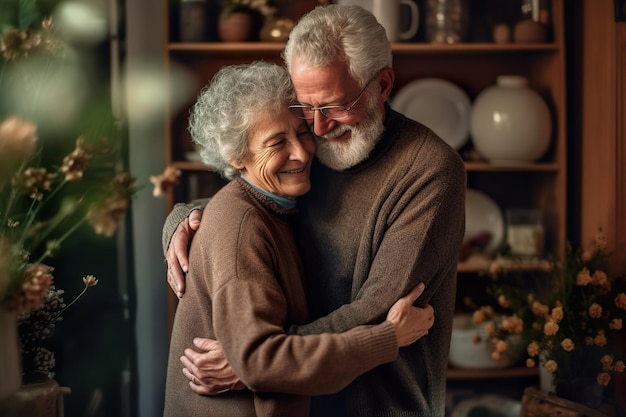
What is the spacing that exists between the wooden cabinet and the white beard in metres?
1.11

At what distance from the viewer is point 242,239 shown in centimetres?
139

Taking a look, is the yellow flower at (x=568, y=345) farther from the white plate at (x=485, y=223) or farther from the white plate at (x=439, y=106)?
the white plate at (x=439, y=106)

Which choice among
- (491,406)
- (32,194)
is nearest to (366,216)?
(32,194)

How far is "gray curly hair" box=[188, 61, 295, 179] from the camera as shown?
57.8 inches

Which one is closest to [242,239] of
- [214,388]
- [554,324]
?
[214,388]

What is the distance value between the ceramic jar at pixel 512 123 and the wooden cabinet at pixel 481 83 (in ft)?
0.15

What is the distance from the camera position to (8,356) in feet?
3.78

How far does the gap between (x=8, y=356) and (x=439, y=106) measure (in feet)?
6.63

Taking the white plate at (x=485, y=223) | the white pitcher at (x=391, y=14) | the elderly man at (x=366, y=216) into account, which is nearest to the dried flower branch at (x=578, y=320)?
the white plate at (x=485, y=223)

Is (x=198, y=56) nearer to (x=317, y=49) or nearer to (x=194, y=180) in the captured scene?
(x=194, y=180)

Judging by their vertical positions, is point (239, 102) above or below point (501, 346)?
above

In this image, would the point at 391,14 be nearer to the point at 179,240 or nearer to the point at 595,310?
the point at 595,310

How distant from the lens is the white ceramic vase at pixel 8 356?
44.9 inches

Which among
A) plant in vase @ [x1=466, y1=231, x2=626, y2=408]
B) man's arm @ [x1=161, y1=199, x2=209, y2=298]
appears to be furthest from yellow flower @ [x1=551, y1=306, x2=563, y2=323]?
man's arm @ [x1=161, y1=199, x2=209, y2=298]
